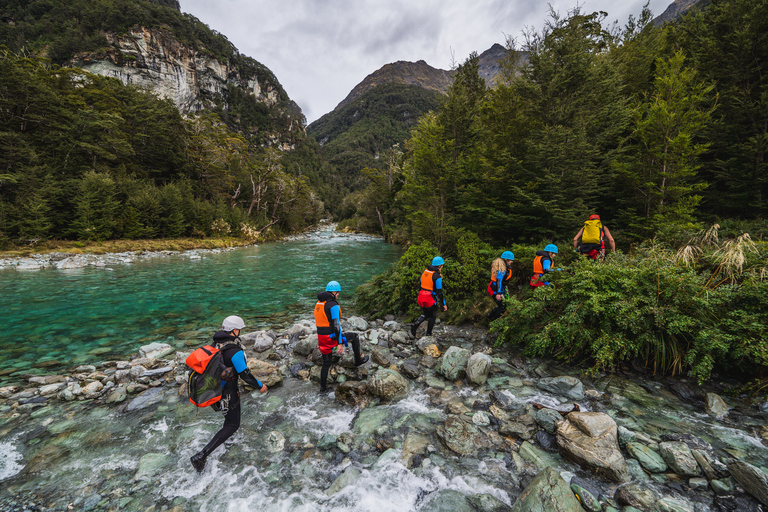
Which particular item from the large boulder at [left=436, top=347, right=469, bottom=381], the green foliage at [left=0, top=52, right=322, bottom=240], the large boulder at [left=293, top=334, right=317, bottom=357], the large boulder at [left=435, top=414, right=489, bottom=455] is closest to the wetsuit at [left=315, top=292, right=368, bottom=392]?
the large boulder at [left=293, top=334, right=317, bottom=357]

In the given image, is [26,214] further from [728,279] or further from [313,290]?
[728,279]

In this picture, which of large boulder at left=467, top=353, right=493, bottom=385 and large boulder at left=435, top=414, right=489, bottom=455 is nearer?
large boulder at left=435, top=414, right=489, bottom=455

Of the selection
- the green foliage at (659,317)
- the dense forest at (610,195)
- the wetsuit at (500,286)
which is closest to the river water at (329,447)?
the green foliage at (659,317)

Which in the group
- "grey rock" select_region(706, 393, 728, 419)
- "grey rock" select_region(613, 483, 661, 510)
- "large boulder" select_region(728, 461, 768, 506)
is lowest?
"grey rock" select_region(613, 483, 661, 510)

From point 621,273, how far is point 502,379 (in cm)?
309

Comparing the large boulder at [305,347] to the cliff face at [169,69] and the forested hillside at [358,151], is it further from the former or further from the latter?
the forested hillside at [358,151]

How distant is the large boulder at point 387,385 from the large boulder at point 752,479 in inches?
162

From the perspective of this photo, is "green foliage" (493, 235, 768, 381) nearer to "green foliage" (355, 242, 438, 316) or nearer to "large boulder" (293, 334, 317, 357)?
"green foliage" (355, 242, 438, 316)

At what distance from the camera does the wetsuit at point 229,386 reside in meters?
3.89

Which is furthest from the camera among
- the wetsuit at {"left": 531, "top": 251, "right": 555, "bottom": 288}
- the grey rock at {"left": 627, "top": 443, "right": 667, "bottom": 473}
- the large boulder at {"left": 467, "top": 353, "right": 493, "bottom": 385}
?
the wetsuit at {"left": 531, "top": 251, "right": 555, "bottom": 288}

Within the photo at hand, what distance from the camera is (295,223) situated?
173 ft

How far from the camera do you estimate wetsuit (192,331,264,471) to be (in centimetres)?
389

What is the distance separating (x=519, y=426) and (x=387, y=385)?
228 centimetres

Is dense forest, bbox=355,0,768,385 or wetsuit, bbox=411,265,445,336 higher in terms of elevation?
dense forest, bbox=355,0,768,385
